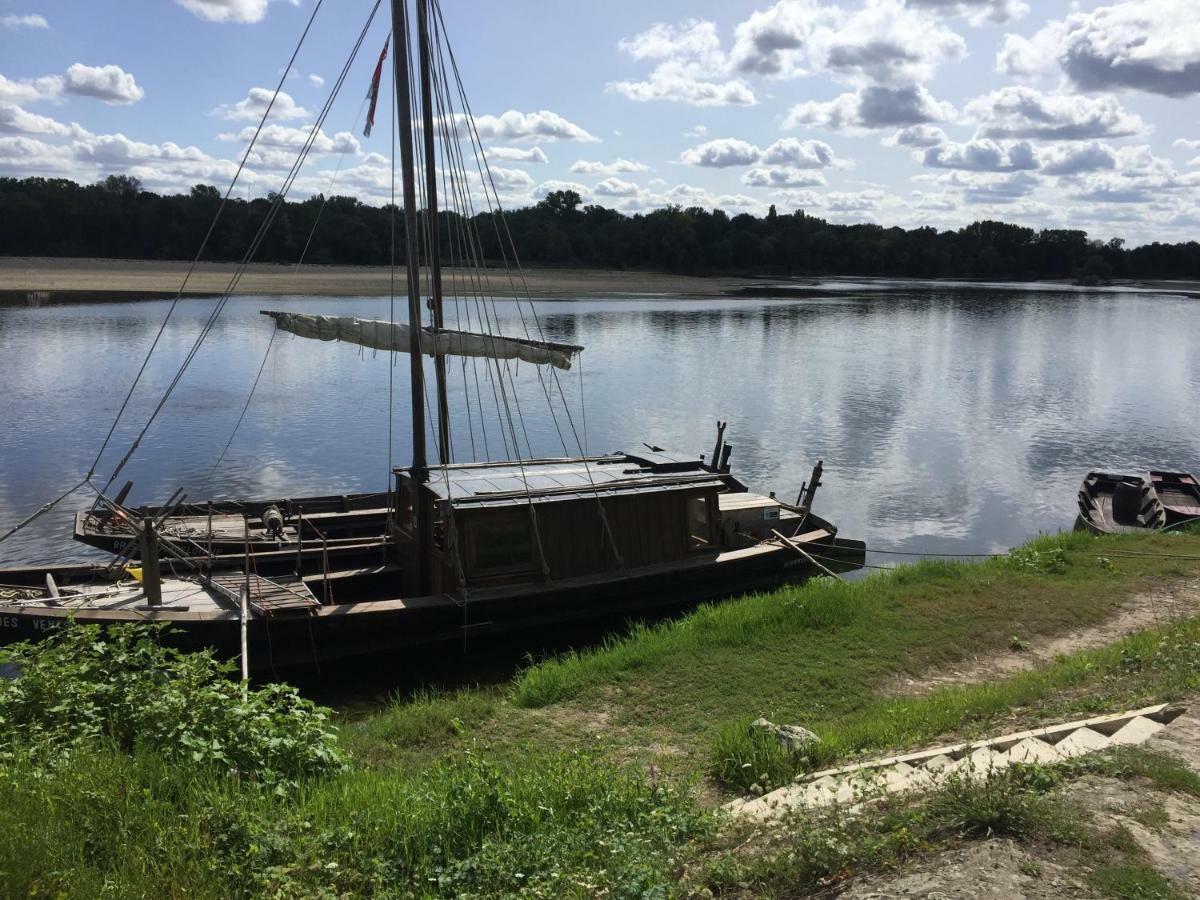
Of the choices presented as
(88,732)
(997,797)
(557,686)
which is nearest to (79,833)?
(88,732)

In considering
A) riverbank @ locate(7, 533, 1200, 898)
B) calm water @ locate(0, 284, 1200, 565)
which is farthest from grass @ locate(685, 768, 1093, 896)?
calm water @ locate(0, 284, 1200, 565)

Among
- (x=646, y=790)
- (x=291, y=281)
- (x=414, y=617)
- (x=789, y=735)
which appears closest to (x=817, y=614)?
(x=789, y=735)

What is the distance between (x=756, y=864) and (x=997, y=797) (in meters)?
1.71

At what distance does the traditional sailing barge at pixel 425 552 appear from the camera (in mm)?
14820

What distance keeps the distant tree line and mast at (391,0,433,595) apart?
54507mm

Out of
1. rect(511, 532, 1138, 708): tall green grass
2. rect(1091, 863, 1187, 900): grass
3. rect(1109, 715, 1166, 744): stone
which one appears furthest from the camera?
rect(511, 532, 1138, 708): tall green grass

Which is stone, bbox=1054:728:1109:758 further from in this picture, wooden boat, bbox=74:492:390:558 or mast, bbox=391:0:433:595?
wooden boat, bbox=74:492:390:558

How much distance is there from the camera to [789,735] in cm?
869

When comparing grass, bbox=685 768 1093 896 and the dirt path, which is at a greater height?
grass, bbox=685 768 1093 896

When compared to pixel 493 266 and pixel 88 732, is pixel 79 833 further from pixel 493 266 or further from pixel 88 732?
pixel 493 266

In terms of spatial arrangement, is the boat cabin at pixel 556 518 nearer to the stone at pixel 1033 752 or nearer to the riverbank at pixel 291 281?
the stone at pixel 1033 752

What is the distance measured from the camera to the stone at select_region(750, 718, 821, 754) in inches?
337

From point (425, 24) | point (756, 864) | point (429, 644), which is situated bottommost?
point (429, 644)

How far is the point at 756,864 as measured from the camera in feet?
19.9
